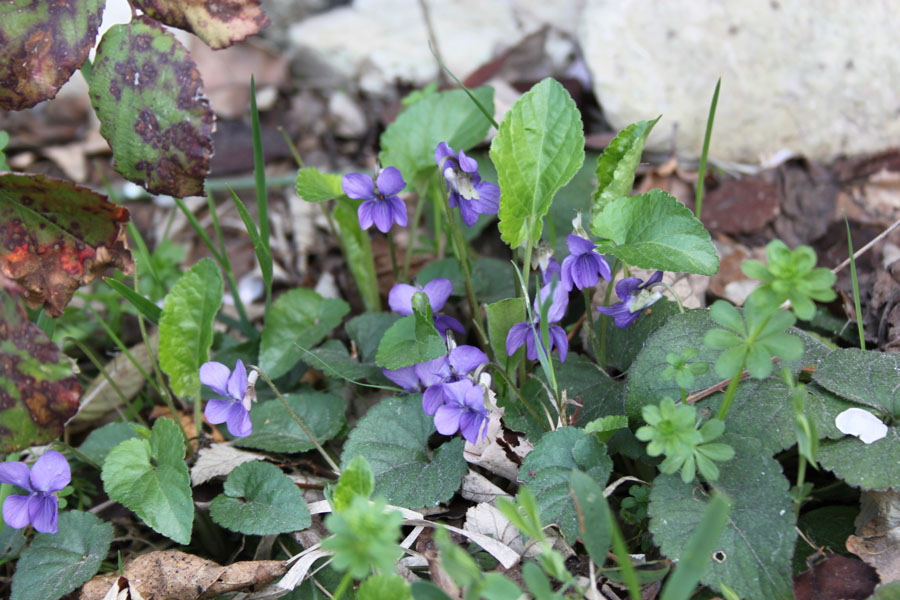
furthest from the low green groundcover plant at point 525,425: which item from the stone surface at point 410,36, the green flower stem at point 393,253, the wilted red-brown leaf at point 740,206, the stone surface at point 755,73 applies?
the stone surface at point 410,36

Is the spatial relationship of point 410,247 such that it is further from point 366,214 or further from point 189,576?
point 189,576

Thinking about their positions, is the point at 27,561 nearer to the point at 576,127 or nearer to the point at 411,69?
the point at 576,127

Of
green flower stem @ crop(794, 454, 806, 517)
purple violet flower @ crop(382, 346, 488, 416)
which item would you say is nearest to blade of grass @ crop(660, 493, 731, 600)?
green flower stem @ crop(794, 454, 806, 517)

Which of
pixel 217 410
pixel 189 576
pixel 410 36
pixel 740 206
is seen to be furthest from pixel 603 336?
pixel 410 36

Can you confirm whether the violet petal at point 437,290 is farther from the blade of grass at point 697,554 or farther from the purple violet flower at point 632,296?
the blade of grass at point 697,554

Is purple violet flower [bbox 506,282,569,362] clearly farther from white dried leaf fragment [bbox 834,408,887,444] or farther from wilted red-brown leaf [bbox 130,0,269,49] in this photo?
wilted red-brown leaf [bbox 130,0,269,49]

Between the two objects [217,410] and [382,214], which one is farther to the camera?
[382,214]
